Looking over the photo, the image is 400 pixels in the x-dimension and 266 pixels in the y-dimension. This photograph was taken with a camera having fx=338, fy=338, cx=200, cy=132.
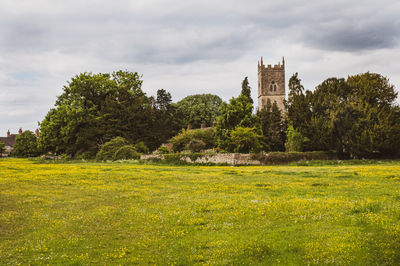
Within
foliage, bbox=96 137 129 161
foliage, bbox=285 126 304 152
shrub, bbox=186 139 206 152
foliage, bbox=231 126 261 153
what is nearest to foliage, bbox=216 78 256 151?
foliage, bbox=231 126 261 153

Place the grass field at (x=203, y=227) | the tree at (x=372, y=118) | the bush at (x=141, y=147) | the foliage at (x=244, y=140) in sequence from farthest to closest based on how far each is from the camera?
the bush at (x=141, y=147) → the foliage at (x=244, y=140) → the tree at (x=372, y=118) → the grass field at (x=203, y=227)

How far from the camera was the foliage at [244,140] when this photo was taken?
50844mm

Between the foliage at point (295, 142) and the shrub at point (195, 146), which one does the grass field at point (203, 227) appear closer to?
the shrub at point (195, 146)

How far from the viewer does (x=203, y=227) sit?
11297mm

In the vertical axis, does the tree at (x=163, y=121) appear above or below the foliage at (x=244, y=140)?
above

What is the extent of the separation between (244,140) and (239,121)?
6.97 metres

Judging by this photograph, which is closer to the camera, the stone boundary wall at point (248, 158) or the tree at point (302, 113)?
the stone boundary wall at point (248, 158)

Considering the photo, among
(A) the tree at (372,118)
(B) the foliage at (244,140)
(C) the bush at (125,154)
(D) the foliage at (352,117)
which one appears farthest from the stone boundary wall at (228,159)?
(A) the tree at (372,118)

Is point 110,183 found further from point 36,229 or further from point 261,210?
point 261,210

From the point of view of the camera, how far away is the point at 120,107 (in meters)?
68.2

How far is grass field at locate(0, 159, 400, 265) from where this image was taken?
28.4ft

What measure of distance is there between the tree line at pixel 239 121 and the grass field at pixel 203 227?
32656 mm

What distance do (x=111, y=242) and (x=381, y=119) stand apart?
46941 millimetres

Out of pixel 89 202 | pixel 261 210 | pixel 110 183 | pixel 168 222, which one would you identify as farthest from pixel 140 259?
pixel 110 183
